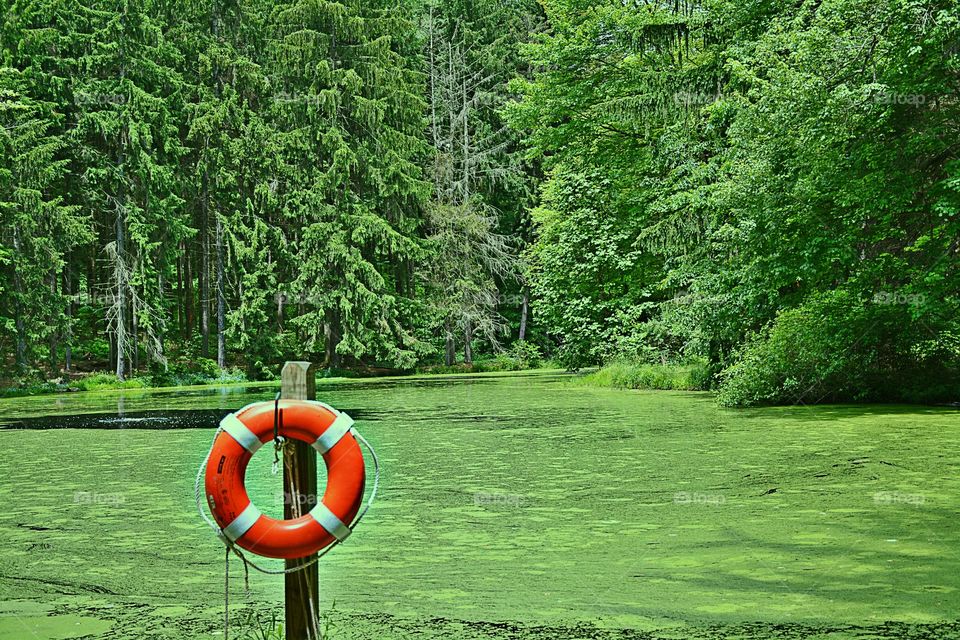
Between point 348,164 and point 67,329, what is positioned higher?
point 348,164

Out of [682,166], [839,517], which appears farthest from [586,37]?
[839,517]

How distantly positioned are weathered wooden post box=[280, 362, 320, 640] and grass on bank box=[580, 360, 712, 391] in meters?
13.8

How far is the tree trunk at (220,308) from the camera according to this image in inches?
1127

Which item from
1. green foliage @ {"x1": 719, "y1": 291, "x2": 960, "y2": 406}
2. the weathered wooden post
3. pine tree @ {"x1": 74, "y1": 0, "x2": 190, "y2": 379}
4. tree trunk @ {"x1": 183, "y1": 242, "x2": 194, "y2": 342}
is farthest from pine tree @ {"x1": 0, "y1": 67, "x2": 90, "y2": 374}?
the weathered wooden post

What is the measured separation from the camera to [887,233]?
12250mm

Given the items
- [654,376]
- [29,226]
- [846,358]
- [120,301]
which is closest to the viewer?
[846,358]

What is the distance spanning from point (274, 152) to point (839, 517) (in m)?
26.3

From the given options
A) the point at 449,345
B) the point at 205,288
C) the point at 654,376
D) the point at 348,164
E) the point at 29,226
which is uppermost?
the point at 348,164

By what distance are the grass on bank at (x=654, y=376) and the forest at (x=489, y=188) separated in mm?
248

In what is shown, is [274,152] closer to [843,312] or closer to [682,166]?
[682,166]

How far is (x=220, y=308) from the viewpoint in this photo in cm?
2895

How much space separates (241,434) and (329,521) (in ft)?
1.40

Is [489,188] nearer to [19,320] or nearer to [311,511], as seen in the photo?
[19,320]

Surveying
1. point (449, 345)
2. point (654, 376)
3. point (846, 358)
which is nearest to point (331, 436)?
point (846, 358)
